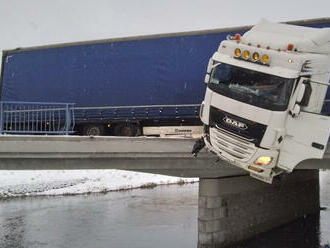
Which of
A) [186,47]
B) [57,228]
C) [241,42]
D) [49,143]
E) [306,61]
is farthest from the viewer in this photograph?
[57,228]

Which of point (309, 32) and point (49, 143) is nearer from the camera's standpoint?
point (309, 32)

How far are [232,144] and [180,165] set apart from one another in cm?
402

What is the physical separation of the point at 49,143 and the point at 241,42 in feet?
20.7

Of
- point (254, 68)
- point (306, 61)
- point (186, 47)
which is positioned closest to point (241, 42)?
point (254, 68)

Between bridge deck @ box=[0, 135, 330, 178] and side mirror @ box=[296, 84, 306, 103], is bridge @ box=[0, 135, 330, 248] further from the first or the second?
side mirror @ box=[296, 84, 306, 103]

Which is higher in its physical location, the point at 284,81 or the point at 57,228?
the point at 284,81

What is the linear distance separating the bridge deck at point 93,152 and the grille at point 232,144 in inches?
113

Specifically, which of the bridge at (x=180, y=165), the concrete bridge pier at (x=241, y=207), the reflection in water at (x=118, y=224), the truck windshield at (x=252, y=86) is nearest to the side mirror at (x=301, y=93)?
the truck windshield at (x=252, y=86)

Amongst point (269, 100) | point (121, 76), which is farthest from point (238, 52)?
point (121, 76)

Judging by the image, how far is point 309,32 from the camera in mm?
12211

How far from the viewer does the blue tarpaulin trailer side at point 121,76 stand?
17125 millimetres

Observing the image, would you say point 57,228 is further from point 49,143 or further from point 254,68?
point 254,68

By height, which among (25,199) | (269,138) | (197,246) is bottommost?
(25,199)

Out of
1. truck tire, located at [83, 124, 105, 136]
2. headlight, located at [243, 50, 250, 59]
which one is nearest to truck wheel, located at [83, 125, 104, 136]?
truck tire, located at [83, 124, 105, 136]
